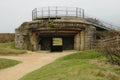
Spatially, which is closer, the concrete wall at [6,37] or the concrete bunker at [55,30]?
the concrete bunker at [55,30]

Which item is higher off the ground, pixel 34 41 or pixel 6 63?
pixel 34 41

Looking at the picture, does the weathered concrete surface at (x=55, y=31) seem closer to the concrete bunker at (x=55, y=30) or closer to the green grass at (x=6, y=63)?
the concrete bunker at (x=55, y=30)

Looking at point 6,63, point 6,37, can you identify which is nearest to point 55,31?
point 6,63

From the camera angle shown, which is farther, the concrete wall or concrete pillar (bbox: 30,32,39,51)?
the concrete wall

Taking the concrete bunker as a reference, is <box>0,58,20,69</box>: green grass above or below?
below

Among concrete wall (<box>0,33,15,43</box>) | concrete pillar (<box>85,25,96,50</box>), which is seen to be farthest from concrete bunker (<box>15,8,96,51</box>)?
concrete wall (<box>0,33,15,43</box>)

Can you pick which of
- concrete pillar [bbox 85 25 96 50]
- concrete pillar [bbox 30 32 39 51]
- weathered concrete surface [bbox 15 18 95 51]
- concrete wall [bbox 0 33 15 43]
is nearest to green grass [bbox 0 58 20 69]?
weathered concrete surface [bbox 15 18 95 51]

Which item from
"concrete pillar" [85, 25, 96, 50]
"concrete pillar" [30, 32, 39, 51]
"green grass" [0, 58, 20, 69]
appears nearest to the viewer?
"green grass" [0, 58, 20, 69]

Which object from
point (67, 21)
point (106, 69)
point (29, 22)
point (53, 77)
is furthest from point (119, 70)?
point (29, 22)

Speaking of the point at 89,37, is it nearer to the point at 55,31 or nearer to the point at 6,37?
the point at 55,31

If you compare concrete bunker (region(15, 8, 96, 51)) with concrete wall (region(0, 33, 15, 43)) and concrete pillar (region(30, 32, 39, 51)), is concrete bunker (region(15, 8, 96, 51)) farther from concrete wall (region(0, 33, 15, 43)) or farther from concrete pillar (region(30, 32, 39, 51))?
concrete wall (region(0, 33, 15, 43))

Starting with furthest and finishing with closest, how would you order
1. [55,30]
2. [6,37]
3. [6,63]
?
[6,37] < [55,30] < [6,63]

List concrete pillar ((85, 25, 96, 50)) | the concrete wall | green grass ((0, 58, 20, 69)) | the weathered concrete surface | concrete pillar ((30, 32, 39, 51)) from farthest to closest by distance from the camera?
the concrete wall → concrete pillar ((30, 32, 39, 51)) → concrete pillar ((85, 25, 96, 50)) → the weathered concrete surface → green grass ((0, 58, 20, 69))

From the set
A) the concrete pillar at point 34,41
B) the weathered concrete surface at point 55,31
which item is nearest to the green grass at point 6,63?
the weathered concrete surface at point 55,31
